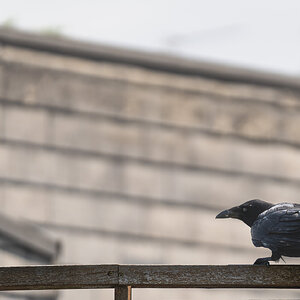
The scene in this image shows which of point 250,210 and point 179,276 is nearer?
point 179,276

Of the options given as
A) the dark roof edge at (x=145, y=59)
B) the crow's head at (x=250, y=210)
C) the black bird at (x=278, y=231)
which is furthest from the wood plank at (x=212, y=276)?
the dark roof edge at (x=145, y=59)

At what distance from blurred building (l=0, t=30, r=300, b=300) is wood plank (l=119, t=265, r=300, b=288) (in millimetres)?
6432

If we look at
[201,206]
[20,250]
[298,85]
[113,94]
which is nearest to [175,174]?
[201,206]

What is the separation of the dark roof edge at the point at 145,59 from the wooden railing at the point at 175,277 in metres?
7.29

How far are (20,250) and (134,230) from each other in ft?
8.39

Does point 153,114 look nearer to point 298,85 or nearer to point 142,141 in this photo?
point 142,141

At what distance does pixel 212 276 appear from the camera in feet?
14.3

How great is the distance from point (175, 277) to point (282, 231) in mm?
666

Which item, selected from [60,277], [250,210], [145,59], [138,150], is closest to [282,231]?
[250,210]

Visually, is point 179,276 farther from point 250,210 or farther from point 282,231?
point 250,210

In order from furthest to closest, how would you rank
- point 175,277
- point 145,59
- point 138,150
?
point 145,59, point 138,150, point 175,277

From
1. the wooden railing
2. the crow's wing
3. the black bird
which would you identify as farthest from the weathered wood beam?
the crow's wing

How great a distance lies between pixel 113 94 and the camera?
1150 cm

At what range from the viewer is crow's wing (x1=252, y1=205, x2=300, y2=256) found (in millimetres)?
4582
